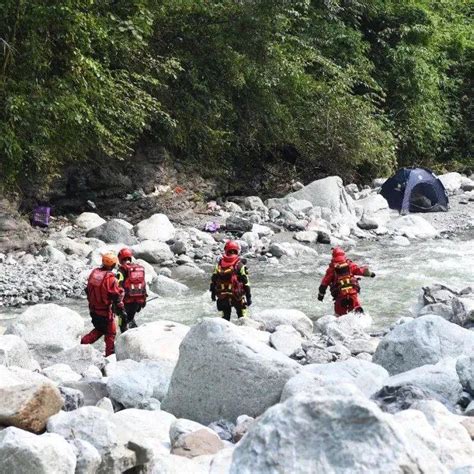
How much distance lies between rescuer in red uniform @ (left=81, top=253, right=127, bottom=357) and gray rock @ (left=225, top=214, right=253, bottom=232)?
8.84 m

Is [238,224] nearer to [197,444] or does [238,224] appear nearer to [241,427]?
[241,427]

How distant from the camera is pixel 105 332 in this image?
28.8 ft

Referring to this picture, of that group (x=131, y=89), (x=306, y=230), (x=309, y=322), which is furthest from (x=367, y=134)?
(x=309, y=322)

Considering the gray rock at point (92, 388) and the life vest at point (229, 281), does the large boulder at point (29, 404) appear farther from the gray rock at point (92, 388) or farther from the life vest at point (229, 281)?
the life vest at point (229, 281)

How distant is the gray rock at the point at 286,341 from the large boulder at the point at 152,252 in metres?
6.31

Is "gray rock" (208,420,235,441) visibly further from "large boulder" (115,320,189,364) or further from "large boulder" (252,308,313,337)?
"large boulder" (252,308,313,337)

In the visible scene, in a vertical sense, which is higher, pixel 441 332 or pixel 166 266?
pixel 441 332

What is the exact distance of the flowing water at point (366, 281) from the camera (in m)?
11.2

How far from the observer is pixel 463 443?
3934mm

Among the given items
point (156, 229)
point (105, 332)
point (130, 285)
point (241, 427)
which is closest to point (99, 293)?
point (105, 332)

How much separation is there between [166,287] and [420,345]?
22.1ft

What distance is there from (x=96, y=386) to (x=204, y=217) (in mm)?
13386

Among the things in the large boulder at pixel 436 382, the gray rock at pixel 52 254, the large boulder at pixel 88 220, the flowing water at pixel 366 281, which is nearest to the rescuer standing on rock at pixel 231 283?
the flowing water at pixel 366 281

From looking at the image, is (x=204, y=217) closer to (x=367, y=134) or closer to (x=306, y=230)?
(x=306, y=230)
